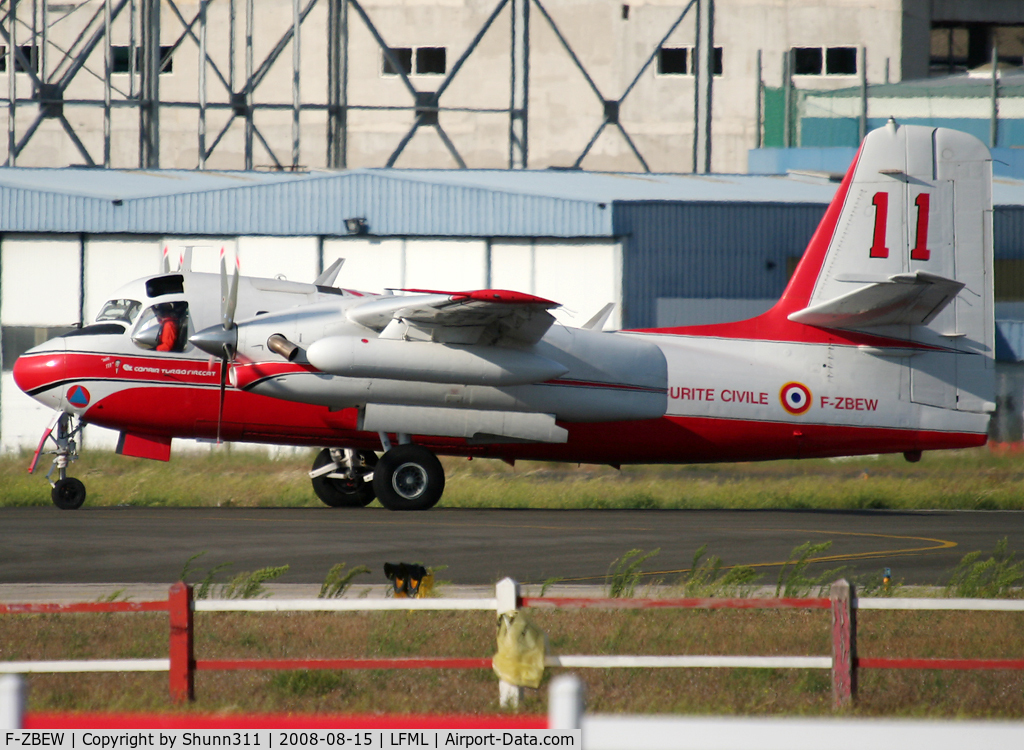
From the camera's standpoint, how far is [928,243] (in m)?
21.1

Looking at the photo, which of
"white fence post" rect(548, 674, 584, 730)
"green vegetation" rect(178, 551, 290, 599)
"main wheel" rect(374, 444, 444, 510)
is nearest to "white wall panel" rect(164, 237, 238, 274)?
"main wheel" rect(374, 444, 444, 510)

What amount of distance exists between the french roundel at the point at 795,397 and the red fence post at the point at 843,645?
41.3ft

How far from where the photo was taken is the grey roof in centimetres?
3266

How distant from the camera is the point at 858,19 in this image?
56.0 metres

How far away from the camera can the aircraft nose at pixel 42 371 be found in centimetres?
1981

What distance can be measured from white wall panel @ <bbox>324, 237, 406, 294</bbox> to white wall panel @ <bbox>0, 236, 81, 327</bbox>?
6.82 metres

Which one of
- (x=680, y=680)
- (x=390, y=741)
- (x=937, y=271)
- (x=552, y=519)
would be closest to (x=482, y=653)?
(x=680, y=680)

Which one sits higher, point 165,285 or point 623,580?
point 165,285

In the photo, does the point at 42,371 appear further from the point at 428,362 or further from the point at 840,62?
the point at 840,62

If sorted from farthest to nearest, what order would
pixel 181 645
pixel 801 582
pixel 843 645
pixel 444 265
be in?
pixel 444 265, pixel 801 582, pixel 843 645, pixel 181 645

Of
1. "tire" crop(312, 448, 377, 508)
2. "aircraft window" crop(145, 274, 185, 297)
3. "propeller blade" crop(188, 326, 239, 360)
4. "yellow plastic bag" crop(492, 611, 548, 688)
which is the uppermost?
"aircraft window" crop(145, 274, 185, 297)

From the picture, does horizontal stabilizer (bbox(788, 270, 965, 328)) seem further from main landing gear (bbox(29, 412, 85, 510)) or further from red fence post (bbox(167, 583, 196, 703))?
red fence post (bbox(167, 583, 196, 703))

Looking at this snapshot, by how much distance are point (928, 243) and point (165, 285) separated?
1300 cm

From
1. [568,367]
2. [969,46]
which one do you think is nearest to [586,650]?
[568,367]
